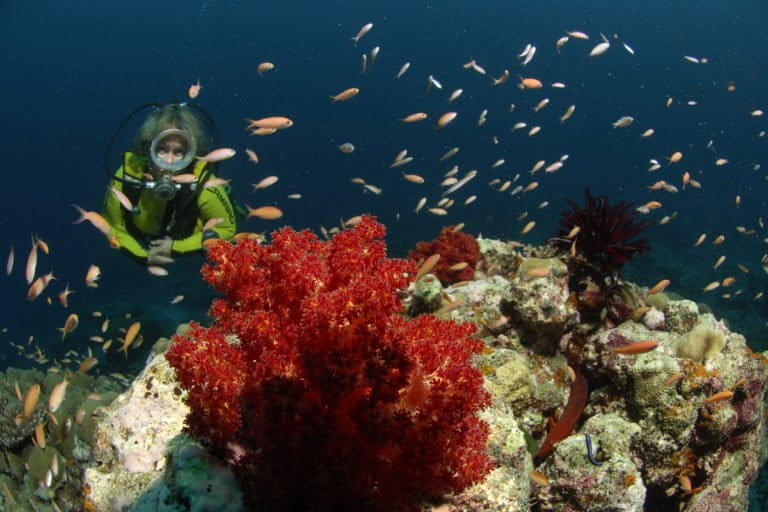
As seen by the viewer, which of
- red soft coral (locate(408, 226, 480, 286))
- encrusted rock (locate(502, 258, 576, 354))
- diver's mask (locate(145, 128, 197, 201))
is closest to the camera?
encrusted rock (locate(502, 258, 576, 354))

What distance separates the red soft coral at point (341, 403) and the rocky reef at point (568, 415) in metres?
0.33

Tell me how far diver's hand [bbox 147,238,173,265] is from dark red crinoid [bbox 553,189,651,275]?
549cm

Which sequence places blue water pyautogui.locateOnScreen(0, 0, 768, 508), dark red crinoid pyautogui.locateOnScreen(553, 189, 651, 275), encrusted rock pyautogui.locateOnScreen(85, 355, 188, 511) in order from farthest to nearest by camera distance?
blue water pyautogui.locateOnScreen(0, 0, 768, 508) < dark red crinoid pyautogui.locateOnScreen(553, 189, 651, 275) < encrusted rock pyautogui.locateOnScreen(85, 355, 188, 511)

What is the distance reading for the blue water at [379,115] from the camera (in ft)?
106

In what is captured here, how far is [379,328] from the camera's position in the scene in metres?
2.36

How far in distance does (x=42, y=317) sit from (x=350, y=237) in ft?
122

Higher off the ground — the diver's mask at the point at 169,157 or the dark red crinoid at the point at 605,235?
the dark red crinoid at the point at 605,235

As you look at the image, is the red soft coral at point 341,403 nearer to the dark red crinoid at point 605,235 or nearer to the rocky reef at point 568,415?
the rocky reef at point 568,415

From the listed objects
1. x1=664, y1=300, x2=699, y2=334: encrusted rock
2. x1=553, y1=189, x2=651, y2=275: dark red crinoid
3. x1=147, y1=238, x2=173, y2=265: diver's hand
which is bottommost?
x1=147, y1=238, x2=173, y2=265: diver's hand

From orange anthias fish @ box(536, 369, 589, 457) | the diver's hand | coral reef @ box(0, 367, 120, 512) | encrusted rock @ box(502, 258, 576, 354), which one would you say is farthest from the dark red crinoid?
coral reef @ box(0, 367, 120, 512)

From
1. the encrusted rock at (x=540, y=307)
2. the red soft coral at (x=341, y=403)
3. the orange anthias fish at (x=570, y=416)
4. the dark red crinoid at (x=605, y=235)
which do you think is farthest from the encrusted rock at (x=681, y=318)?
the red soft coral at (x=341, y=403)

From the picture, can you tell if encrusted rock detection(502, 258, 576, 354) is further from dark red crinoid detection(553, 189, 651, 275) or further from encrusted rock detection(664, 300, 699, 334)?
encrusted rock detection(664, 300, 699, 334)

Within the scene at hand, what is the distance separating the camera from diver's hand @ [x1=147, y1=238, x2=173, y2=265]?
6.39 m

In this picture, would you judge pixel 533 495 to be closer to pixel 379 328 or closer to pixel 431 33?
pixel 379 328
